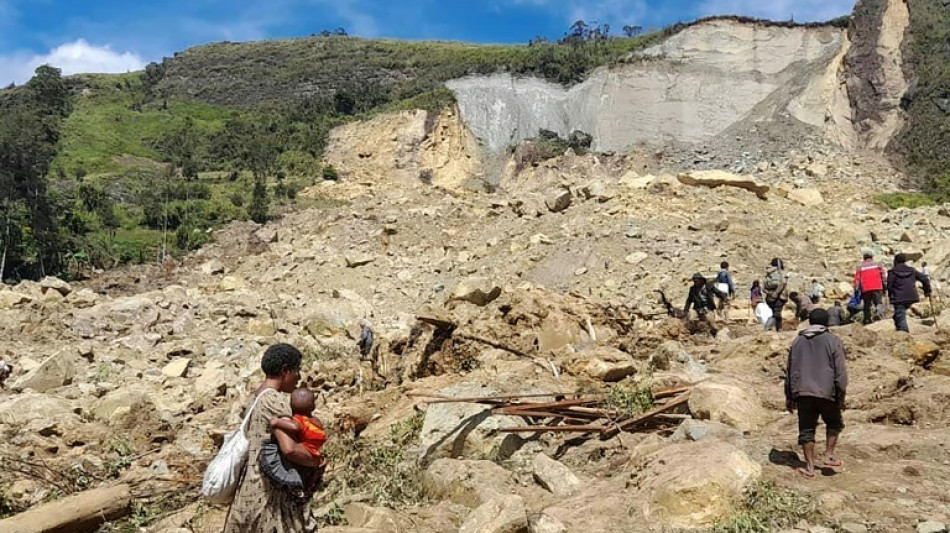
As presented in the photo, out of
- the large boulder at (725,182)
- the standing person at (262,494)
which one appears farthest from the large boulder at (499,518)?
the large boulder at (725,182)

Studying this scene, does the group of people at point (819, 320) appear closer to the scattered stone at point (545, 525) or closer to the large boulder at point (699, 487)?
the large boulder at point (699, 487)

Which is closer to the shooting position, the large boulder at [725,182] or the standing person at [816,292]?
the standing person at [816,292]

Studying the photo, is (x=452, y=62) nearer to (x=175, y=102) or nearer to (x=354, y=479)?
(x=175, y=102)

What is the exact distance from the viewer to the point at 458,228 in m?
20.7

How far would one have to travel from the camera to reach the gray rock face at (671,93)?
34531mm

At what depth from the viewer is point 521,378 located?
672 centimetres

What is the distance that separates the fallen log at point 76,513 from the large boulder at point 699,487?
3.41 meters

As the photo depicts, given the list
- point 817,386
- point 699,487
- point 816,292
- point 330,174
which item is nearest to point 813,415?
point 817,386

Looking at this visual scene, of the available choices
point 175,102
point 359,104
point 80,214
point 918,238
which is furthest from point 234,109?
point 918,238

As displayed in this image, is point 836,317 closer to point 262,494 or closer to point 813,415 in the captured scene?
point 813,415

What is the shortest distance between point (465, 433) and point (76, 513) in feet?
8.67

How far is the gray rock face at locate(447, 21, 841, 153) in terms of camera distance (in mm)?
34531

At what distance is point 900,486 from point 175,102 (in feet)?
180

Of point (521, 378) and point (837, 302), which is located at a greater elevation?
point (837, 302)
